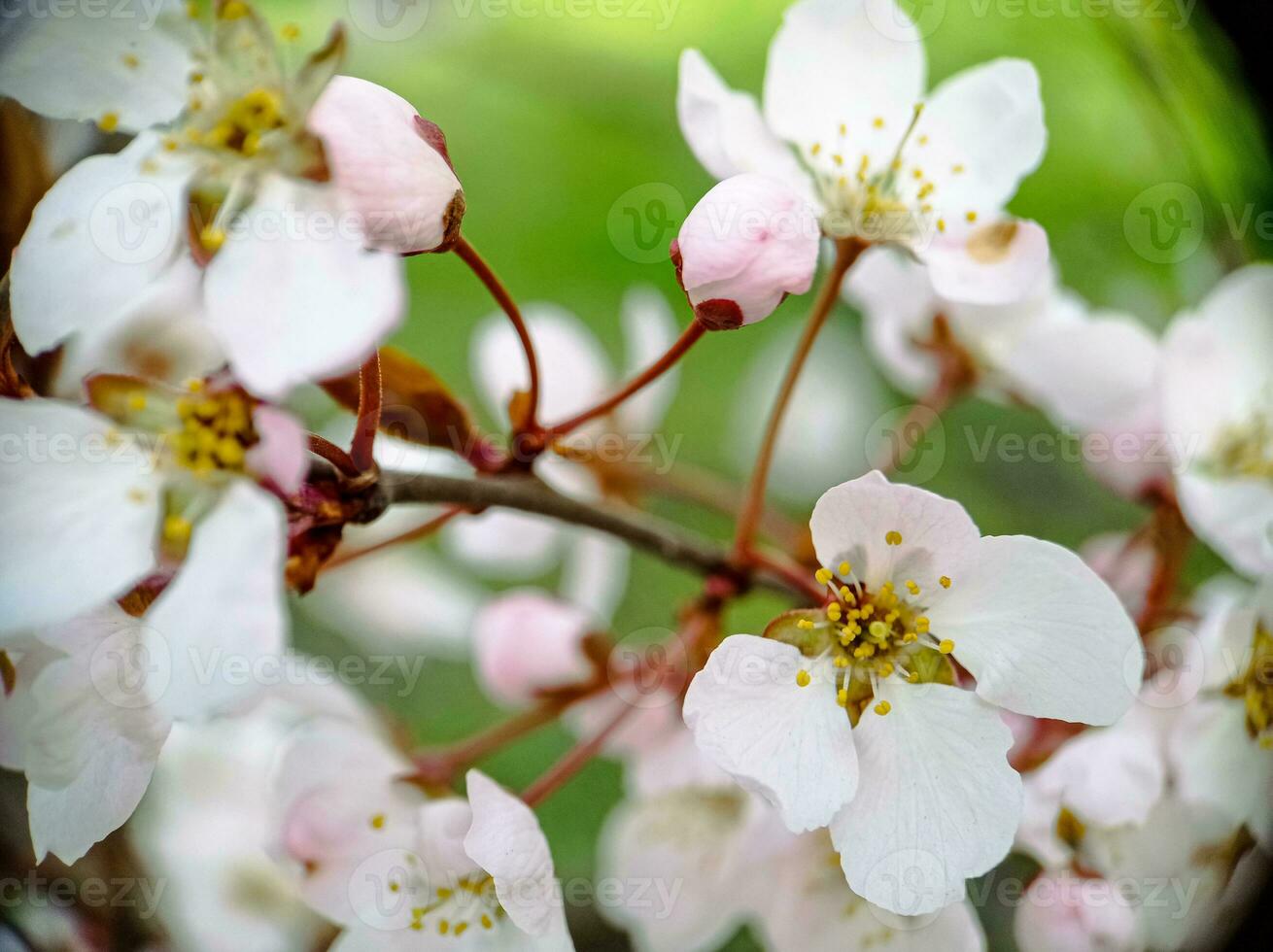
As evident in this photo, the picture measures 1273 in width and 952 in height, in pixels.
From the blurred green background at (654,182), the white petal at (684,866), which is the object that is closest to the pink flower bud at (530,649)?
the white petal at (684,866)

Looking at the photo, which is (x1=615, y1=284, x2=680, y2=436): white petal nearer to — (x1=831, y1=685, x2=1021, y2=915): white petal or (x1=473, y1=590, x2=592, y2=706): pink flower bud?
(x1=473, y1=590, x2=592, y2=706): pink flower bud

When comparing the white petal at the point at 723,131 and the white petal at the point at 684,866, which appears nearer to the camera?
the white petal at the point at 723,131

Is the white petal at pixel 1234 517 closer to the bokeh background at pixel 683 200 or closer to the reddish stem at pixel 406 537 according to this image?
the bokeh background at pixel 683 200

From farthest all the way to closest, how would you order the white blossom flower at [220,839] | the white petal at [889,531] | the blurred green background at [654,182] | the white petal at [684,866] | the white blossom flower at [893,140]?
the blurred green background at [654,182]
the white blossom flower at [220,839]
the white petal at [684,866]
the white blossom flower at [893,140]
the white petal at [889,531]

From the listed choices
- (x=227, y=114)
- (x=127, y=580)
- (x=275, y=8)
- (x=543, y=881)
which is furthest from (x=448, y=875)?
(x=275, y=8)

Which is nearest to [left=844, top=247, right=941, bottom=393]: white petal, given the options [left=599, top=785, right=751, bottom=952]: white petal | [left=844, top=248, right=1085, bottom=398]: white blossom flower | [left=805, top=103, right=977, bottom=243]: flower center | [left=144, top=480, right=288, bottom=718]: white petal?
[left=844, top=248, right=1085, bottom=398]: white blossom flower

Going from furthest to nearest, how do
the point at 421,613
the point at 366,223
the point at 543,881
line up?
1. the point at 421,613
2. the point at 543,881
3. the point at 366,223

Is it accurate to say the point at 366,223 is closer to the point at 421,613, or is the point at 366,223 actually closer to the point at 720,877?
the point at 720,877
